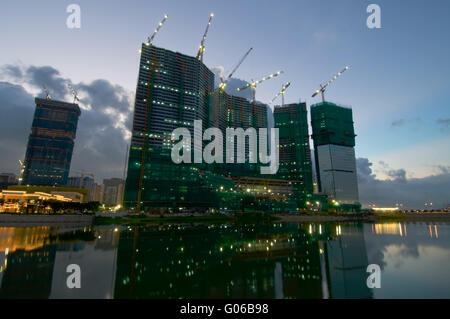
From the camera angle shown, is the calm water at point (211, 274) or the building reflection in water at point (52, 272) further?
the calm water at point (211, 274)

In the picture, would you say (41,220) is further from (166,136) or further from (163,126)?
(163,126)

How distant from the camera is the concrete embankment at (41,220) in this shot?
51.9 meters

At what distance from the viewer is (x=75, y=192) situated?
134 meters

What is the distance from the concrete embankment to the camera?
51.9 m

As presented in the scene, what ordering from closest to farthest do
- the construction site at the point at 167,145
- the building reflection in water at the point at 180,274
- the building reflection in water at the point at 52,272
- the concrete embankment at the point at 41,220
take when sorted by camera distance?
1. the building reflection in water at the point at 52,272
2. the building reflection in water at the point at 180,274
3. the concrete embankment at the point at 41,220
4. the construction site at the point at 167,145

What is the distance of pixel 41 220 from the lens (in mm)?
54844

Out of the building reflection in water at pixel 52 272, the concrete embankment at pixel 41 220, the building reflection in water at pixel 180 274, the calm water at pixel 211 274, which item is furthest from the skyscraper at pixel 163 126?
the building reflection in water at pixel 180 274

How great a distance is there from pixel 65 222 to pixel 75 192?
9091cm

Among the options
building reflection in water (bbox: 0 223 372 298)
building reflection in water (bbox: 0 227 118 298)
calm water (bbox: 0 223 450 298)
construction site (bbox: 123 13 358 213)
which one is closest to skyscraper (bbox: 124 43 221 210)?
construction site (bbox: 123 13 358 213)

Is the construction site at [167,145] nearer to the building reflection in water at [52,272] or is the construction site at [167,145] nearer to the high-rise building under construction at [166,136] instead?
the high-rise building under construction at [166,136]

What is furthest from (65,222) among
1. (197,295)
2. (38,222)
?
(197,295)

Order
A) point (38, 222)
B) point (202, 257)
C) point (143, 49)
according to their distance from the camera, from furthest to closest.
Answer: point (143, 49) → point (38, 222) → point (202, 257)
